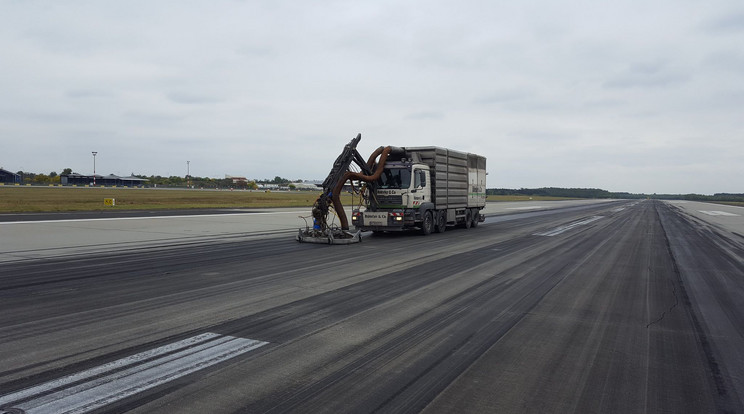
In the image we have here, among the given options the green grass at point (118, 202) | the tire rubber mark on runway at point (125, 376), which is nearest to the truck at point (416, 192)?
the tire rubber mark on runway at point (125, 376)

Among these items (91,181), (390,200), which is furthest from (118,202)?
(91,181)

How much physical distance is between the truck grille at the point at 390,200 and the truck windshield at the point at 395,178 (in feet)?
1.31

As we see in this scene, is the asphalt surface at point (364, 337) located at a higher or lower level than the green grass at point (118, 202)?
lower

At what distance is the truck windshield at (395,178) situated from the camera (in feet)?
60.4

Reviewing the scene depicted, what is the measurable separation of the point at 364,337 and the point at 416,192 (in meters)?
13.1

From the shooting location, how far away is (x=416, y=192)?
731 inches

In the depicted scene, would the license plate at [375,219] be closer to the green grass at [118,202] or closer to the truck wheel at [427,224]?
the truck wheel at [427,224]

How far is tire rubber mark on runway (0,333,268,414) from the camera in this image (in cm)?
379

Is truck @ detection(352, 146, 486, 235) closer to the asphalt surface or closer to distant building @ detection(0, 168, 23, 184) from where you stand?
the asphalt surface

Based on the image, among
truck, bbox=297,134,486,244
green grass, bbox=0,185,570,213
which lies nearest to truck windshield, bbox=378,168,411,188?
truck, bbox=297,134,486,244

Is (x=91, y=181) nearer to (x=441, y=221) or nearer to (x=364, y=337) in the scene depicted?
(x=441, y=221)

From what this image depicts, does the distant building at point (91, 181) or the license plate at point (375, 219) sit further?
the distant building at point (91, 181)

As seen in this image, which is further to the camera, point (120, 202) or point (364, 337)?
point (120, 202)

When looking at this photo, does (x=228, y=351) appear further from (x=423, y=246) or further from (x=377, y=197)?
(x=377, y=197)
